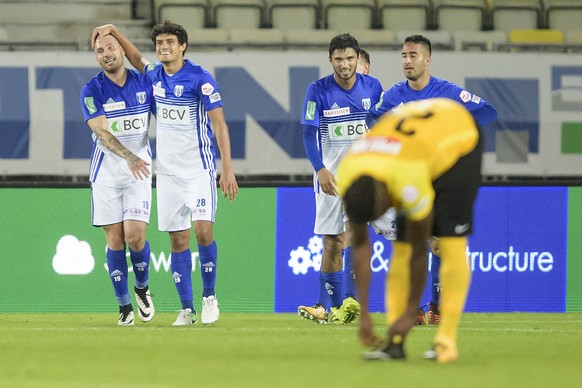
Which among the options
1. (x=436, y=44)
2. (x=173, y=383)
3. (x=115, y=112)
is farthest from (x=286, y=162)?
(x=173, y=383)

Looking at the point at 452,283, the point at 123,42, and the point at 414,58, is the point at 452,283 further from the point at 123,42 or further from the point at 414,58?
the point at 123,42

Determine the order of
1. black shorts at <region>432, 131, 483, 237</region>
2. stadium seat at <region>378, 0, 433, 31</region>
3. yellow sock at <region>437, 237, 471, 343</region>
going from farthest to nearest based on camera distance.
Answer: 1. stadium seat at <region>378, 0, 433, 31</region>
2. black shorts at <region>432, 131, 483, 237</region>
3. yellow sock at <region>437, 237, 471, 343</region>

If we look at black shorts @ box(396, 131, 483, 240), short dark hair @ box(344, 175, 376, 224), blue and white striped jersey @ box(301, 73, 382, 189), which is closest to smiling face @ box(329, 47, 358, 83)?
blue and white striped jersey @ box(301, 73, 382, 189)

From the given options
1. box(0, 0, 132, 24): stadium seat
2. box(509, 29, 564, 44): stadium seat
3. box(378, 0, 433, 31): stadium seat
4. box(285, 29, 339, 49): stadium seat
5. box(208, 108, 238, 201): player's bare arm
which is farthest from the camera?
box(378, 0, 433, 31): stadium seat

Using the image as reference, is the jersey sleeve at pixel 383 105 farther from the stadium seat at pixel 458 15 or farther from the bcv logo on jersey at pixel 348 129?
the stadium seat at pixel 458 15

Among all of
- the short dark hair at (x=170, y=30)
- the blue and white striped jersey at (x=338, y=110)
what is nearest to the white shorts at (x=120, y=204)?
the short dark hair at (x=170, y=30)

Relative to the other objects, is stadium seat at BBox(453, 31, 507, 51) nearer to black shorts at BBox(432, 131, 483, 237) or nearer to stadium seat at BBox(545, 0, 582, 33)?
stadium seat at BBox(545, 0, 582, 33)

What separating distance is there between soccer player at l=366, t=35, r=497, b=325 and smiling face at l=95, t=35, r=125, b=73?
2.10m

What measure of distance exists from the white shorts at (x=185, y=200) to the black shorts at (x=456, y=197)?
345 cm

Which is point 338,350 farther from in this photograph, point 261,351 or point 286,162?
point 286,162

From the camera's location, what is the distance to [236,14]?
16.7 m

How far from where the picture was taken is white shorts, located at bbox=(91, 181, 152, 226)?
9.90 meters

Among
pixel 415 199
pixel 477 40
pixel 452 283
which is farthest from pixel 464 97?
pixel 477 40

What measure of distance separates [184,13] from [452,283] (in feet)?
35.7
